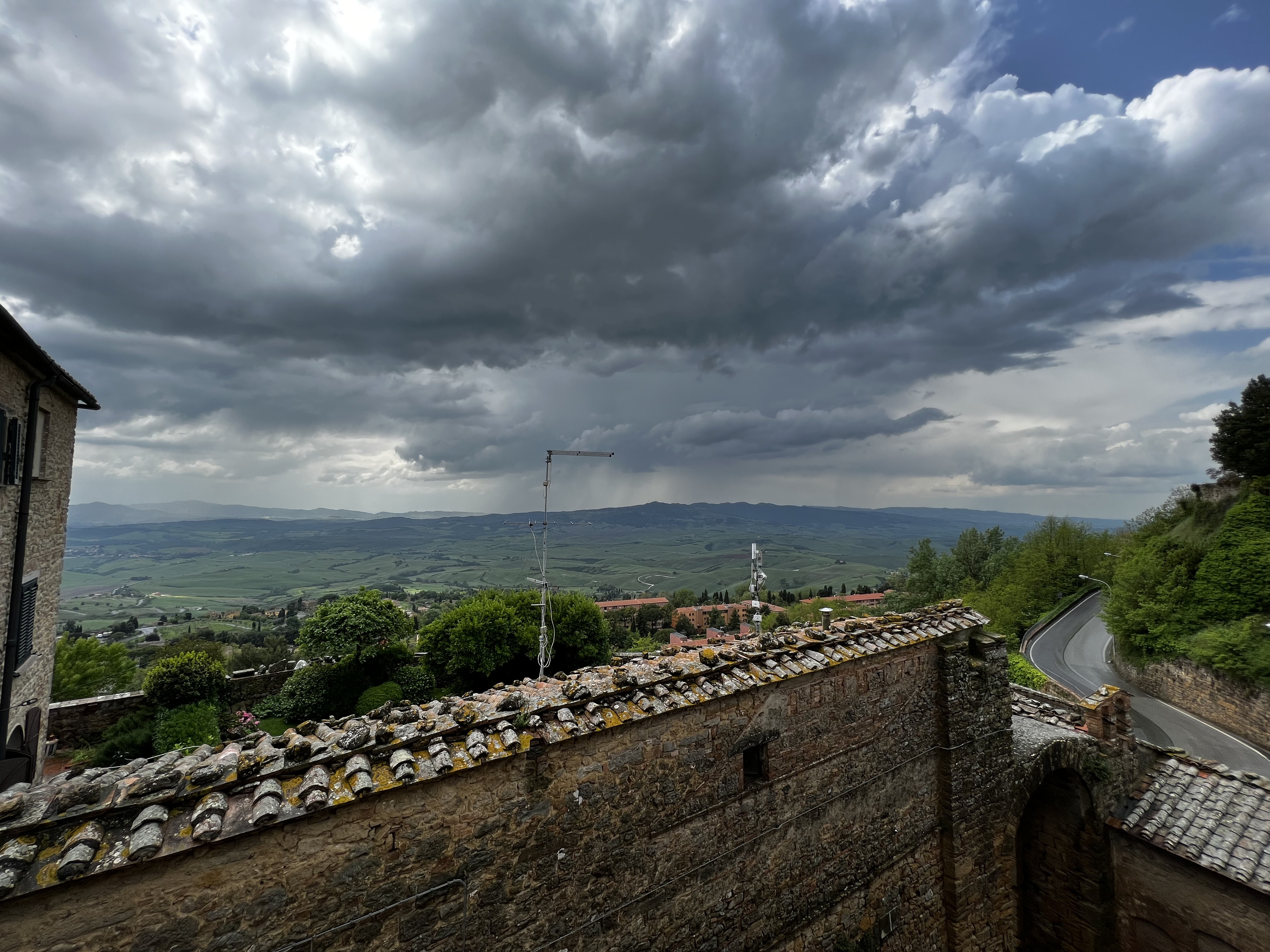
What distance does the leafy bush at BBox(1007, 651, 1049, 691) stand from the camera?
903 inches

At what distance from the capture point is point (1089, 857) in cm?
962

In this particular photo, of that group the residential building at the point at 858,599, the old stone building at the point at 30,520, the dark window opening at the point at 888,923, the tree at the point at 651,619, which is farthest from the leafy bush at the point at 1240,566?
the tree at the point at 651,619

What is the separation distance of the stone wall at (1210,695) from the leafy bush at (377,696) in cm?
3175

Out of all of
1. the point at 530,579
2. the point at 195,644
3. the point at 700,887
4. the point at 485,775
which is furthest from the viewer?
the point at 195,644

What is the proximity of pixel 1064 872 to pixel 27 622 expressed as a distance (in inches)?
803

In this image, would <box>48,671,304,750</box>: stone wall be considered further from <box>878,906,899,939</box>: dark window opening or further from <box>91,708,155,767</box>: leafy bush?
<box>878,906,899,939</box>: dark window opening

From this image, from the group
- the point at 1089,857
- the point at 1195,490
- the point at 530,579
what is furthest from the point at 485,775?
the point at 1195,490

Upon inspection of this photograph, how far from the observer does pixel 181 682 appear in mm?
18203

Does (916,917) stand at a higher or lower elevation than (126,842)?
lower

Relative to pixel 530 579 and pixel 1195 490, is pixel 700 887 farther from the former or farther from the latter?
pixel 1195 490

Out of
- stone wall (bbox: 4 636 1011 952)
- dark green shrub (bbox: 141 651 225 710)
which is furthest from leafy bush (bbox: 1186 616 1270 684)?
dark green shrub (bbox: 141 651 225 710)

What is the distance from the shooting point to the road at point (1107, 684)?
1806cm

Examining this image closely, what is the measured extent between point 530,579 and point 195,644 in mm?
36124

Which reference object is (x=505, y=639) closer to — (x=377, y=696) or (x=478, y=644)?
(x=478, y=644)
